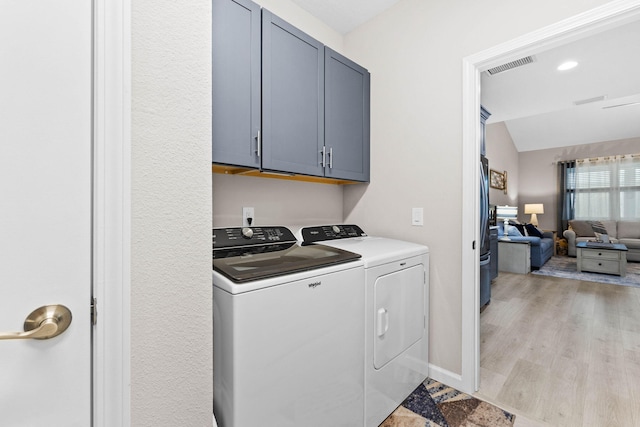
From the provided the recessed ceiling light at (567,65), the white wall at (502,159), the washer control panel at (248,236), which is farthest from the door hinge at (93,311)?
the white wall at (502,159)

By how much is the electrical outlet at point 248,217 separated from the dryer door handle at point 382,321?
3.26 ft

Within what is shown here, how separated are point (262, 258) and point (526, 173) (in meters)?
8.94

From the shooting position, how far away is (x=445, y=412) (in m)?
1.61

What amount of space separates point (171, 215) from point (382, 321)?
3.88 ft

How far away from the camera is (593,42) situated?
8.04ft

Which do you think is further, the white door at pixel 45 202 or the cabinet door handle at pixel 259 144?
the cabinet door handle at pixel 259 144

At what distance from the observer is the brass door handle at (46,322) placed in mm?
625

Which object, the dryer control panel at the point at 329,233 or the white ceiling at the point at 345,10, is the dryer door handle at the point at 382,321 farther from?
the white ceiling at the point at 345,10

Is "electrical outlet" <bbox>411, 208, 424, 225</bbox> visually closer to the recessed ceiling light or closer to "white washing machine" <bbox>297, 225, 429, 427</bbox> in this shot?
"white washing machine" <bbox>297, 225, 429, 427</bbox>

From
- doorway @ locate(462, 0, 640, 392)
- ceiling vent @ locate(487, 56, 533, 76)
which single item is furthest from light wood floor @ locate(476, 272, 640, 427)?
ceiling vent @ locate(487, 56, 533, 76)

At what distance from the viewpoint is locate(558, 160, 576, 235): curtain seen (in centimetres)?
704

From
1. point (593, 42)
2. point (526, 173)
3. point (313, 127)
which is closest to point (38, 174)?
point (313, 127)

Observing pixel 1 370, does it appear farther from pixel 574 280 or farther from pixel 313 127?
pixel 574 280

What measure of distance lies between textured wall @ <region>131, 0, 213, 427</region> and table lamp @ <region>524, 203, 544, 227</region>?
28.5 ft
